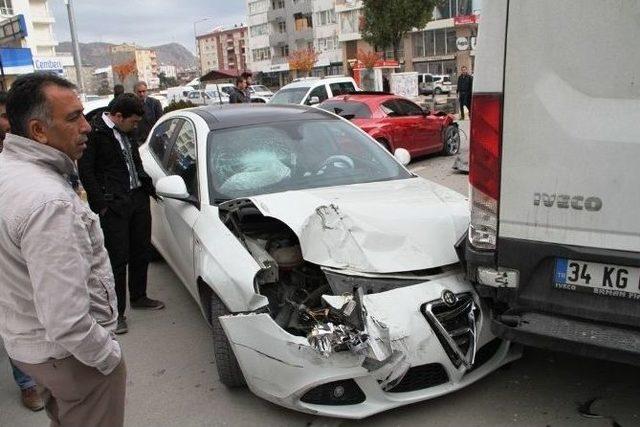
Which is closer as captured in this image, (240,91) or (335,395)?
(335,395)

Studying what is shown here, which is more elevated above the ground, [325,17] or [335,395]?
[325,17]

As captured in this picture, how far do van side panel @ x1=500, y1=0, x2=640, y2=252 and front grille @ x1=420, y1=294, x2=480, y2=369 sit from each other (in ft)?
1.66

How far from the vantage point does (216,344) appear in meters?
3.33

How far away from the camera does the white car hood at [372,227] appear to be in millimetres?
3059

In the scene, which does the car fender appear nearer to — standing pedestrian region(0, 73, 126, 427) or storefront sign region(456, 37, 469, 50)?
standing pedestrian region(0, 73, 126, 427)

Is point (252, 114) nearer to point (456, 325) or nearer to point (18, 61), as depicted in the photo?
point (456, 325)

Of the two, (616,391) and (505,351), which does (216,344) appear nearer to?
(505,351)

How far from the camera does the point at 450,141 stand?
40.5 ft

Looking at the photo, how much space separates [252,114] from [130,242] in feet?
4.86

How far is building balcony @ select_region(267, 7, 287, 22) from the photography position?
81.0m

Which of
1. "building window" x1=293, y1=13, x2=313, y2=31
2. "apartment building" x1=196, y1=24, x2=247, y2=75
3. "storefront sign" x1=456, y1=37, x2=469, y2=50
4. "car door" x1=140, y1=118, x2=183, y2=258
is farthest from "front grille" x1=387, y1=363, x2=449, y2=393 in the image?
"apartment building" x1=196, y1=24, x2=247, y2=75

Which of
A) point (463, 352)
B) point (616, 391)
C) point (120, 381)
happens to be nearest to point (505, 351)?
point (463, 352)

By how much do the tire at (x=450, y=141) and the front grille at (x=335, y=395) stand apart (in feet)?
32.1

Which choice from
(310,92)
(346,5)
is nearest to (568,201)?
(310,92)
